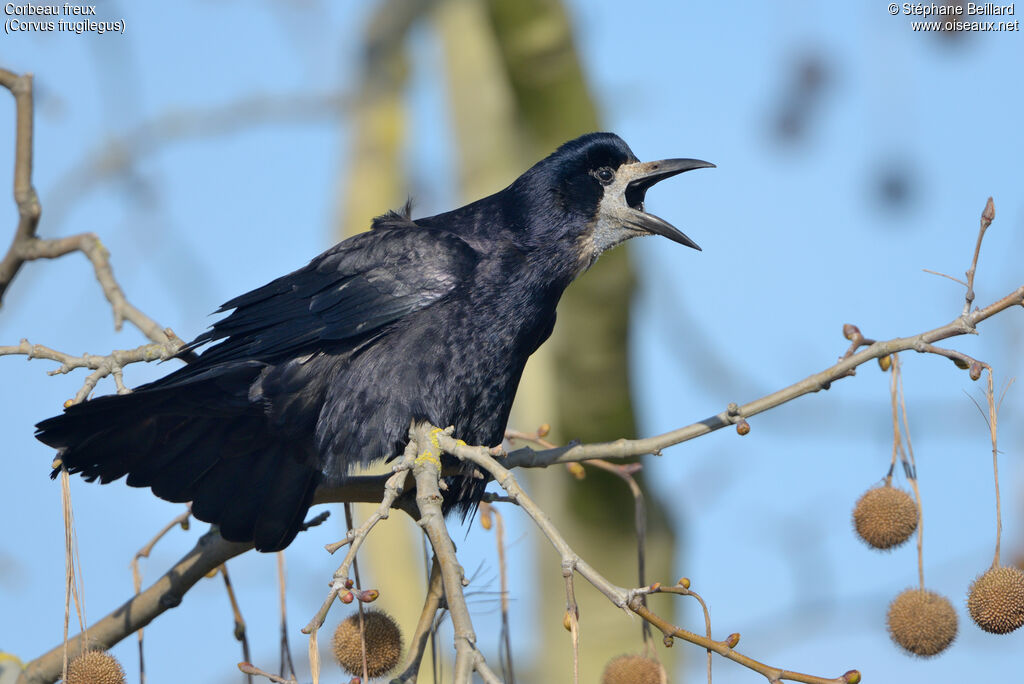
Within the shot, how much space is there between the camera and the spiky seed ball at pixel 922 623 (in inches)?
98.0

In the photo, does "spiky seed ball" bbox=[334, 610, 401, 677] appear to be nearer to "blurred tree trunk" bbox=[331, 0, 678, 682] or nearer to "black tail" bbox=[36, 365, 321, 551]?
"black tail" bbox=[36, 365, 321, 551]

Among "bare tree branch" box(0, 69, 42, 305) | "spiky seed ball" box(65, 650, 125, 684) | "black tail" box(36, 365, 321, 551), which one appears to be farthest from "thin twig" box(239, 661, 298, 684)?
"bare tree branch" box(0, 69, 42, 305)

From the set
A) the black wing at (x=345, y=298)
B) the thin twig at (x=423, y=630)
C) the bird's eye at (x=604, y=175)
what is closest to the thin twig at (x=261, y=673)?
the thin twig at (x=423, y=630)

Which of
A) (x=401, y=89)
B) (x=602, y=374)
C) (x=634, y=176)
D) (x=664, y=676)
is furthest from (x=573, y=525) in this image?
(x=401, y=89)

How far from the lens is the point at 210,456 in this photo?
3457mm

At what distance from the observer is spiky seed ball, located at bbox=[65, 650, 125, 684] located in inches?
94.7

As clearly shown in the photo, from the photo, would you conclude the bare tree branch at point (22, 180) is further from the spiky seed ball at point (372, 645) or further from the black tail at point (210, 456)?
the spiky seed ball at point (372, 645)

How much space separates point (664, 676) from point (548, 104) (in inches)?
160

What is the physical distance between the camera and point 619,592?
6.40ft

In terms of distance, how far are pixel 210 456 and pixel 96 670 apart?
1.11 m

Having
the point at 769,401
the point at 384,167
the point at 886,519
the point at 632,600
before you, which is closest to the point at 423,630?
the point at 632,600

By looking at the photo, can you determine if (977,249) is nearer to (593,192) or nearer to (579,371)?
(593,192)

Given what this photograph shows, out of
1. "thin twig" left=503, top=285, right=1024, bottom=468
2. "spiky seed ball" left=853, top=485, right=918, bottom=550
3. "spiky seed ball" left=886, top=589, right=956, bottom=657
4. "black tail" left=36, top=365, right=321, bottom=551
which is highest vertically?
"black tail" left=36, top=365, right=321, bottom=551

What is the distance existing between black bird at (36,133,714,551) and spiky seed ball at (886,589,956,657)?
1376mm
